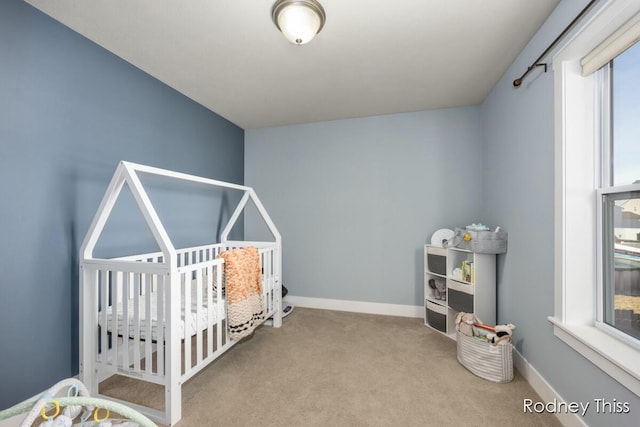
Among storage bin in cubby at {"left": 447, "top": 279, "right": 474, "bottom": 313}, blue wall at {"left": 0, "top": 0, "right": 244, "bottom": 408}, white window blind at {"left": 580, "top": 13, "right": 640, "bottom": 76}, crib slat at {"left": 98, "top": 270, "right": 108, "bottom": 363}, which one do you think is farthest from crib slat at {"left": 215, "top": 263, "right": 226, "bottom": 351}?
white window blind at {"left": 580, "top": 13, "right": 640, "bottom": 76}

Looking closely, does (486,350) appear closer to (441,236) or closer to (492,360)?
(492,360)

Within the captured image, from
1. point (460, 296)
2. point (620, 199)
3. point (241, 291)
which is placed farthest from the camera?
point (460, 296)

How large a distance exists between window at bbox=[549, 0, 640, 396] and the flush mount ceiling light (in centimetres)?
127

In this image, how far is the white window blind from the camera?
1088 mm

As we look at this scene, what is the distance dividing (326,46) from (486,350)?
2271 millimetres

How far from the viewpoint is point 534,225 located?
167 cm

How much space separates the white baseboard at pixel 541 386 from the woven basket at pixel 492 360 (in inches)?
4.0

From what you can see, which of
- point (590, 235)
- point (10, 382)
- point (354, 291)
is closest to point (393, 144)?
point (354, 291)

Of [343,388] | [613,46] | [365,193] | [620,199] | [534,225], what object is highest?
[613,46]

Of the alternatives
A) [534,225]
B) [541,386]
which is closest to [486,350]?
[541,386]

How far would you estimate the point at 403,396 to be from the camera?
160 cm

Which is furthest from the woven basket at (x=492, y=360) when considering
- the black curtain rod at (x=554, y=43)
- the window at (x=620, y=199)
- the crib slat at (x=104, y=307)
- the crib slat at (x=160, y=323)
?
the crib slat at (x=104, y=307)

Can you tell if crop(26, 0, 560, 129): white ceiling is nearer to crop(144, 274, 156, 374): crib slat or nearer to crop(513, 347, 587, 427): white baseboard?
crop(144, 274, 156, 374): crib slat

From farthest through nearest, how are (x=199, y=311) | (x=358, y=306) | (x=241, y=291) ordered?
(x=358, y=306)
(x=241, y=291)
(x=199, y=311)
